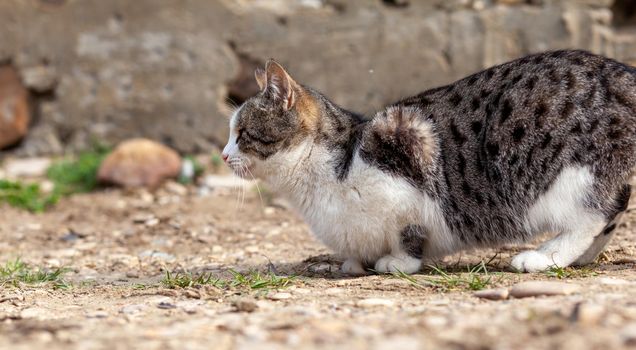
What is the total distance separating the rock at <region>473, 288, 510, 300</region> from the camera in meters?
3.18

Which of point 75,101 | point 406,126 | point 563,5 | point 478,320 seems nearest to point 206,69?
point 75,101

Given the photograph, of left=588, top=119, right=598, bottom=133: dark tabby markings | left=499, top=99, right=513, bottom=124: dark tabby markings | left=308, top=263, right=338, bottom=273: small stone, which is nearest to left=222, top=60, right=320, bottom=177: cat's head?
left=308, top=263, right=338, bottom=273: small stone

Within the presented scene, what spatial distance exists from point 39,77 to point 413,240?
15.8 feet

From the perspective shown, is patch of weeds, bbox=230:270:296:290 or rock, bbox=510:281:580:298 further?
patch of weeds, bbox=230:270:296:290

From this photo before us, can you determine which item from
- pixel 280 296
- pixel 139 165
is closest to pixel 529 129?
pixel 280 296

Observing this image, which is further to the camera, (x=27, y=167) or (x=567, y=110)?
(x=27, y=167)

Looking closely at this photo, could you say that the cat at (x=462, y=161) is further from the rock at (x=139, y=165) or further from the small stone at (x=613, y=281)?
the rock at (x=139, y=165)

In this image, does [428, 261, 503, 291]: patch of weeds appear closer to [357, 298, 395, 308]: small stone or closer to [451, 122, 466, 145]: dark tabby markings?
[357, 298, 395, 308]: small stone

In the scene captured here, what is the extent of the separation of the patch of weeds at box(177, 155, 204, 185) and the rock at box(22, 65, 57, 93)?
4.90 ft

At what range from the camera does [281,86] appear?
13.9 feet

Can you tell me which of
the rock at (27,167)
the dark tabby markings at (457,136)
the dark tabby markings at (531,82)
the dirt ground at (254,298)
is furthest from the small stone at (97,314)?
the rock at (27,167)


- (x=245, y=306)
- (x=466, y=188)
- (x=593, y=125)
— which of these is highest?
(x=593, y=125)

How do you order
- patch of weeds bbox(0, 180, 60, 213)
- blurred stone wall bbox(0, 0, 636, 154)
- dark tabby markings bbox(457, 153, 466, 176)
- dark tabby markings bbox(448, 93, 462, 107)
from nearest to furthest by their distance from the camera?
dark tabby markings bbox(457, 153, 466, 176) < dark tabby markings bbox(448, 93, 462, 107) < patch of weeds bbox(0, 180, 60, 213) < blurred stone wall bbox(0, 0, 636, 154)

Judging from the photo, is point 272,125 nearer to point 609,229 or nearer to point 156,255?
point 156,255
